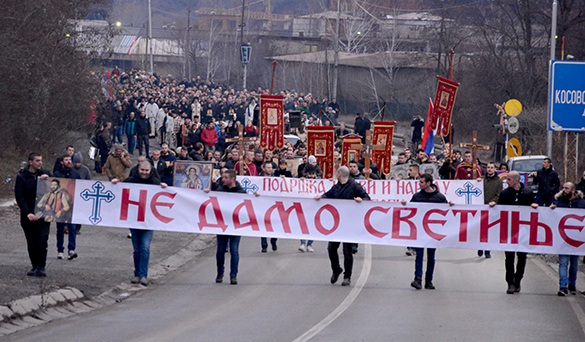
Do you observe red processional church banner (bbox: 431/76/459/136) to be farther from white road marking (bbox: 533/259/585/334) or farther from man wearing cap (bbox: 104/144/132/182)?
man wearing cap (bbox: 104/144/132/182)

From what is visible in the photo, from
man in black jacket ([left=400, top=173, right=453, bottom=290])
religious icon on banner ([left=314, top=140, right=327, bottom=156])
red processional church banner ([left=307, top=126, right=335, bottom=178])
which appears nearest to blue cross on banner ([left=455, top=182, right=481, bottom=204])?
red processional church banner ([left=307, top=126, right=335, bottom=178])

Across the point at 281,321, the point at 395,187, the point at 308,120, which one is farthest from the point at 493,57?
the point at 281,321

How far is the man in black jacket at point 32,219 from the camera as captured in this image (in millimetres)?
12531

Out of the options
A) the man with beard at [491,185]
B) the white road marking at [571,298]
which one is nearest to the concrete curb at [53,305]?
the white road marking at [571,298]

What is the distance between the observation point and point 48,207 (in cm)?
1305

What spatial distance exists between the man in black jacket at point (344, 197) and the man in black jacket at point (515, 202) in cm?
216

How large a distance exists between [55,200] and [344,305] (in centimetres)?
491

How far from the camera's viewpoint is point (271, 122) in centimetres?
2400

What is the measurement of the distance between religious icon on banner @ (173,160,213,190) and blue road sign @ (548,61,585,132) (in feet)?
25.2

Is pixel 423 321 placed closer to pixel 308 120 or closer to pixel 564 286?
pixel 564 286

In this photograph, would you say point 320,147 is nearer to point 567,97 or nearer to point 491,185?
point 491,185

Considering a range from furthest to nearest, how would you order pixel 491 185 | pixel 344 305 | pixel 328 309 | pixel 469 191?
pixel 469 191
pixel 491 185
pixel 344 305
pixel 328 309

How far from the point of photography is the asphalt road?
9875 millimetres

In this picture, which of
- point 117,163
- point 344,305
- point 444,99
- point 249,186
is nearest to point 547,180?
point 444,99
